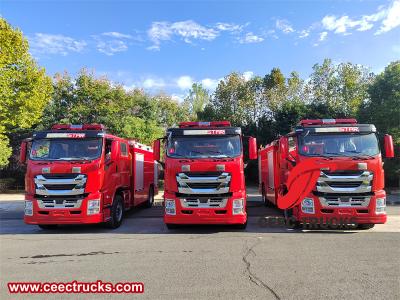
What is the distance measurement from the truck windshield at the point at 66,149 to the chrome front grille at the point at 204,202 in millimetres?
3001

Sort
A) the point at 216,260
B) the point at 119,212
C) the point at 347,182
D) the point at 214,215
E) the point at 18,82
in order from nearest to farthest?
the point at 216,260 → the point at 347,182 → the point at 214,215 → the point at 119,212 → the point at 18,82

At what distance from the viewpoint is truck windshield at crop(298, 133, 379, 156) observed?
10.6 meters

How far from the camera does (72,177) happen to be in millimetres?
10844

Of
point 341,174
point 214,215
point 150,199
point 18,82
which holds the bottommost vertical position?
point 150,199

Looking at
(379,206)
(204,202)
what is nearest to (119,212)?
(204,202)

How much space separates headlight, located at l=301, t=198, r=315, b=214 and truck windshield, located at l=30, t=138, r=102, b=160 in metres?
6.02

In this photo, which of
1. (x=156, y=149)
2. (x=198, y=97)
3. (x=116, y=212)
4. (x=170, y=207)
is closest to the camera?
(x=170, y=207)

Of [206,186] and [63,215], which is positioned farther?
[63,215]

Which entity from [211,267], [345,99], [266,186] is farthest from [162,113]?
[211,267]

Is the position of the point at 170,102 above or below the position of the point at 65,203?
above

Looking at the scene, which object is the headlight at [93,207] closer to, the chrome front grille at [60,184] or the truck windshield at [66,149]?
the chrome front grille at [60,184]

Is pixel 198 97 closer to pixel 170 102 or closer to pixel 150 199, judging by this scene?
pixel 170 102

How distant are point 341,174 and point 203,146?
3.84 m

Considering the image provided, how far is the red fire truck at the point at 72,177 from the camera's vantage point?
1084cm
